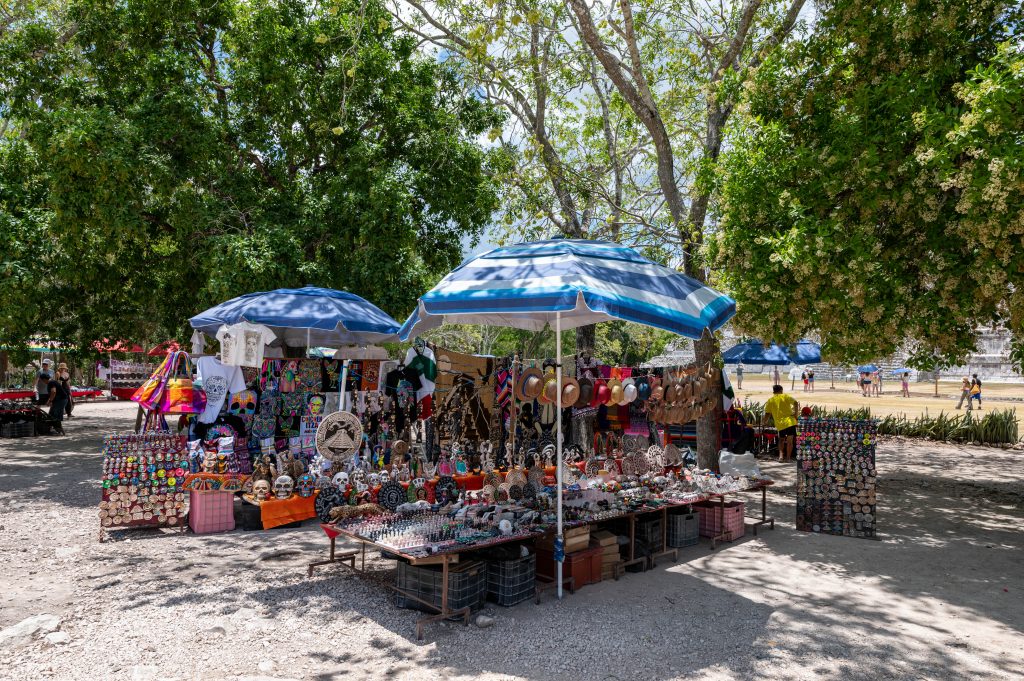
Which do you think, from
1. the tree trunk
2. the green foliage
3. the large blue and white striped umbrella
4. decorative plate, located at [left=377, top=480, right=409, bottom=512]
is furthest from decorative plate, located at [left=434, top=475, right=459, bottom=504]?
the tree trunk

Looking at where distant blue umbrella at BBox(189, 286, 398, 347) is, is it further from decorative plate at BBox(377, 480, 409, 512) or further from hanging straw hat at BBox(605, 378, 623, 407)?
hanging straw hat at BBox(605, 378, 623, 407)

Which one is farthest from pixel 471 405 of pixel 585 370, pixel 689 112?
pixel 689 112

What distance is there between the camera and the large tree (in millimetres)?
10914

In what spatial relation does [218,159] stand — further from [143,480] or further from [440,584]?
[440,584]

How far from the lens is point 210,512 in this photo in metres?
7.24

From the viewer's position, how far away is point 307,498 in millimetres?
7742

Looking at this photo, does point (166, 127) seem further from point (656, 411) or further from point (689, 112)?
point (689, 112)

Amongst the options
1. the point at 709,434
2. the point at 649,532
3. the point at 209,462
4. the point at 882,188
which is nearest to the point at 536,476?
the point at 649,532

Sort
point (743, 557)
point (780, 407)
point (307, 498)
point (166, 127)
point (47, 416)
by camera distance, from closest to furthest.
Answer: point (743, 557), point (307, 498), point (166, 127), point (780, 407), point (47, 416)

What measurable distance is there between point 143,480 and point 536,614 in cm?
475

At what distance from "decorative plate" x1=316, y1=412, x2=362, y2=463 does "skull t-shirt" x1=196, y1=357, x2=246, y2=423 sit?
193 centimetres

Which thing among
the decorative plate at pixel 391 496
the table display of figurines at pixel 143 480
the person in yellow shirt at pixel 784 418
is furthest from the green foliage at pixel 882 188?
the table display of figurines at pixel 143 480

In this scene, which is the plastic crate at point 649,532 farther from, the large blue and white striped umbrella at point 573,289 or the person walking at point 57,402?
the person walking at point 57,402

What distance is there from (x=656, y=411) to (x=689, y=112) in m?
8.84
